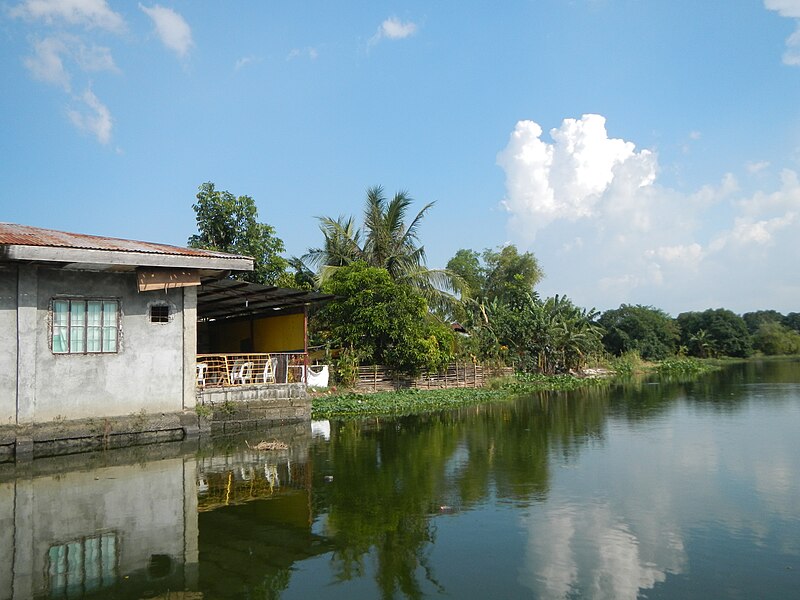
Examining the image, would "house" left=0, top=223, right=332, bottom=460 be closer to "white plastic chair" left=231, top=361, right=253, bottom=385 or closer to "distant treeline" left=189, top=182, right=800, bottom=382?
"white plastic chair" left=231, top=361, right=253, bottom=385

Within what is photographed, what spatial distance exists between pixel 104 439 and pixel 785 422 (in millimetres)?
16302

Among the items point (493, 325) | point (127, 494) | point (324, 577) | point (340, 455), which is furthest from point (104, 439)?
point (493, 325)

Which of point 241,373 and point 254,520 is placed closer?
point 254,520

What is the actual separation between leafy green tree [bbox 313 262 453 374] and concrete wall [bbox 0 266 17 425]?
43.4 ft

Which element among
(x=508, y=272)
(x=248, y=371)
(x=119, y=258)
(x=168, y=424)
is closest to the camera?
(x=119, y=258)

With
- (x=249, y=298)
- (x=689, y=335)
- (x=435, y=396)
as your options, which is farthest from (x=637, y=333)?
(x=249, y=298)

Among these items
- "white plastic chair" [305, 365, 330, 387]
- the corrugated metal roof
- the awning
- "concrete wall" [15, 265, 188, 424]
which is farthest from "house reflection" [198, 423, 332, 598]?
"white plastic chair" [305, 365, 330, 387]

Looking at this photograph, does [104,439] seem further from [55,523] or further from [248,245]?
[248,245]

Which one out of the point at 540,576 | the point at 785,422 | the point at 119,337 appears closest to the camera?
the point at 540,576

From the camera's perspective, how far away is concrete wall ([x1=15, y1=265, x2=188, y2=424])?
12148mm

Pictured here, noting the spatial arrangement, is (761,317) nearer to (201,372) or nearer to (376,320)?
(376,320)

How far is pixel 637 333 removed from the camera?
185 ft

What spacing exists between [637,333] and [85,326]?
51410mm

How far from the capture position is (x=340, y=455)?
40.8ft
